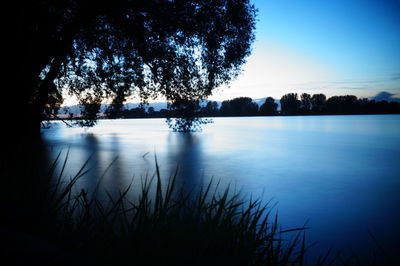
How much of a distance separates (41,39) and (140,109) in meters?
7.19

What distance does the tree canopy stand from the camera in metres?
8.42

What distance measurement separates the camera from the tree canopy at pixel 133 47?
842 cm

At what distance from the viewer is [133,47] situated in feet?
35.6

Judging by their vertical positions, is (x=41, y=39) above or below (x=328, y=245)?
above

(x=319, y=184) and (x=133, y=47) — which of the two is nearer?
(x=319, y=184)

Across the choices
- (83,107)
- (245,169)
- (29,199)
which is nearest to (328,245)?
(29,199)

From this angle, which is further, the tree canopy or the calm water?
the tree canopy

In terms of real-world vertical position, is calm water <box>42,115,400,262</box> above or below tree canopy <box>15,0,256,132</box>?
below

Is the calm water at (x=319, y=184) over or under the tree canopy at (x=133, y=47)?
under

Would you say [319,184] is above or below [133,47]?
below

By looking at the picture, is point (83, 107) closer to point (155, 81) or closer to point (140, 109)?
point (140, 109)

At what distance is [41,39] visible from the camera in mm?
7062

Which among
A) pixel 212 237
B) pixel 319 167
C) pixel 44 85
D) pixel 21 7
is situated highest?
pixel 21 7

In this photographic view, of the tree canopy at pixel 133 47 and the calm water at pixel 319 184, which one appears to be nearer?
the calm water at pixel 319 184
